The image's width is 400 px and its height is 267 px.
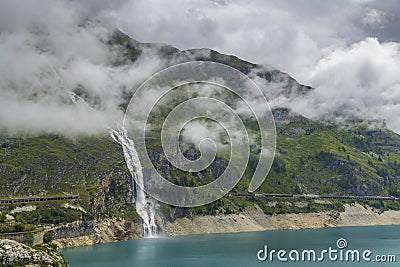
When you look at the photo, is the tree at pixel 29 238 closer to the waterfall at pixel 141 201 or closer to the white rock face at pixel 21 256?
the white rock face at pixel 21 256

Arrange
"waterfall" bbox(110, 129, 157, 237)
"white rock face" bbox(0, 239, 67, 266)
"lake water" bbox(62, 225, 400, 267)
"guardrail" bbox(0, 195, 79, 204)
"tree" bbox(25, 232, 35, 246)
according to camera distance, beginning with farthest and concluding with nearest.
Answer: "waterfall" bbox(110, 129, 157, 237)
"guardrail" bbox(0, 195, 79, 204)
"lake water" bbox(62, 225, 400, 267)
"tree" bbox(25, 232, 35, 246)
"white rock face" bbox(0, 239, 67, 266)

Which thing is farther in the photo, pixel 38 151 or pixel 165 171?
pixel 165 171

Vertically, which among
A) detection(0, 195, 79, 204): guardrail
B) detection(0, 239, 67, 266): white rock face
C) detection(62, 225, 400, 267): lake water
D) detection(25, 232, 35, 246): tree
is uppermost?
detection(0, 195, 79, 204): guardrail

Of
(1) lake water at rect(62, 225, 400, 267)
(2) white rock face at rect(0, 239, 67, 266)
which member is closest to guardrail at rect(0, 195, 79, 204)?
(1) lake water at rect(62, 225, 400, 267)

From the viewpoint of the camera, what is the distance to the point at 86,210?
500 ft

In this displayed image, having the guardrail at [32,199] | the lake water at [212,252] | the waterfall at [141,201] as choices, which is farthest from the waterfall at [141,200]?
the guardrail at [32,199]

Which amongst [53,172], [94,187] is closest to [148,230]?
[94,187]

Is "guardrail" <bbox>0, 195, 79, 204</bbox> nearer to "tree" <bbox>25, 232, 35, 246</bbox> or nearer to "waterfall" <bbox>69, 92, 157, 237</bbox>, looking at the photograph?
"waterfall" <bbox>69, 92, 157, 237</bbox>

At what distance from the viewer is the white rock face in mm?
58781

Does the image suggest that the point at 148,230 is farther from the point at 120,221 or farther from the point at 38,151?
the point at 38,151

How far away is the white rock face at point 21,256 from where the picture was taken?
58.8m

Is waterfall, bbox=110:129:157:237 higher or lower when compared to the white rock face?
higher

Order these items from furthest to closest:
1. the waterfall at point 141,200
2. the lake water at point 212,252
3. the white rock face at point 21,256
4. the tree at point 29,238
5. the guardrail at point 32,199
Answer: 1. the waterfall at point 141,200
2. the guardrail at point 32,199
3. the lake water at point 212,252
4. the tree at point 29,238
5. the white rock face at point 21,256

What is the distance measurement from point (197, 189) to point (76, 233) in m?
59.3
